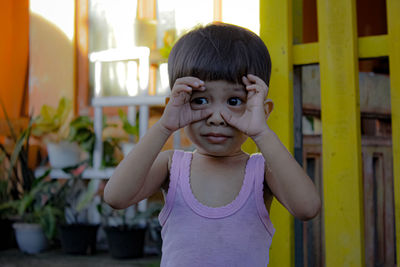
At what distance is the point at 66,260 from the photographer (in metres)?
2.99

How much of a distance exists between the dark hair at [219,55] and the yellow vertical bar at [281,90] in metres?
0.48

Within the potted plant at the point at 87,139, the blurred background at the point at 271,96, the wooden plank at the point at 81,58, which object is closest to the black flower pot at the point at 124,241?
the blurred background at the point at 271,96

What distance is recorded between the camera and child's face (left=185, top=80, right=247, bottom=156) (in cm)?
119

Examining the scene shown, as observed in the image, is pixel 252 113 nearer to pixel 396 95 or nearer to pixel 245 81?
pixel 245 81

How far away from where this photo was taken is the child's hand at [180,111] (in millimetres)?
1186

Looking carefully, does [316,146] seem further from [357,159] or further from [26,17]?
[26,17]

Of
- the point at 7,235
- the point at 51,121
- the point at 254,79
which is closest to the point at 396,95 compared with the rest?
the point at 254,79

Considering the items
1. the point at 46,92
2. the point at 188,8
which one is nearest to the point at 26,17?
the point at 46,92

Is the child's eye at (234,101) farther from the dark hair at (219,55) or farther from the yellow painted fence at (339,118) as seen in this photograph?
the yellow painted fence at (339,118)

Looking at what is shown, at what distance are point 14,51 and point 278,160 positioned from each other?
4.04m

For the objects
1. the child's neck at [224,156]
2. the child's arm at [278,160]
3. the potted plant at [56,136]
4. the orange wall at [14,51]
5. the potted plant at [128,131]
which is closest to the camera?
the child's arm at [278,160]

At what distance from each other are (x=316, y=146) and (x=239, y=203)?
119cm

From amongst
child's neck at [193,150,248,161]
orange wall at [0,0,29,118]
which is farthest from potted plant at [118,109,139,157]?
child's neck at [193,150,248,161]

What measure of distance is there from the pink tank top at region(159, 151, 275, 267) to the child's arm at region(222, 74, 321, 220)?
0.09 meters
